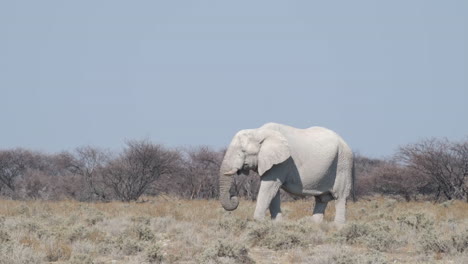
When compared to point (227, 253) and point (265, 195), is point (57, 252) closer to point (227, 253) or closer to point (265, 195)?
point (227, 253)

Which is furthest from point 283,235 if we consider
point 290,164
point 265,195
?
point 290,164

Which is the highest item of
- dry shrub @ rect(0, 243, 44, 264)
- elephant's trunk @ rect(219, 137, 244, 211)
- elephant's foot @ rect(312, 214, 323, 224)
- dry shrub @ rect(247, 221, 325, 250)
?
elephant's trunk @ rect(219, 137, 244, 211)

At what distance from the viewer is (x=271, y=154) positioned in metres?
12.9

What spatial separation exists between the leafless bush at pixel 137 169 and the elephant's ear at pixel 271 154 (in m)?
21.4

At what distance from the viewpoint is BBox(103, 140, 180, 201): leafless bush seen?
3431 centimetres

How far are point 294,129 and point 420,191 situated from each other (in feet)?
78.5

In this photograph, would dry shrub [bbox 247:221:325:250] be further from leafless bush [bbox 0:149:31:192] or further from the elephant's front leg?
leafless bush [bbox 0:149:31:192]

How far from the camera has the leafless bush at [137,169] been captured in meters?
34.3

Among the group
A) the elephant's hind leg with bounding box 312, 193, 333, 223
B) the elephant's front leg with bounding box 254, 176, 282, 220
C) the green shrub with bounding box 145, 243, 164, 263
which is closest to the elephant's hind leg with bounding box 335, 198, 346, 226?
the elephant's hind leg with bounding box 312, 193, 333, 223

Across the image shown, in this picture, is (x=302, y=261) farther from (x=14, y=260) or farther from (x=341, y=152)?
(x=341, y=152)

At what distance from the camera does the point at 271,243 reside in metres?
10.0

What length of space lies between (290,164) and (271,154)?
0.70 m

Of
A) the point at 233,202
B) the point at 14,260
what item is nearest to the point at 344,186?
the point at 233,202

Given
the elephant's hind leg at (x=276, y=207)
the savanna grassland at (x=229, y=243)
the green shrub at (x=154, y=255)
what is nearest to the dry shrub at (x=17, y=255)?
the savanna grassland at (x=229, y=243)
